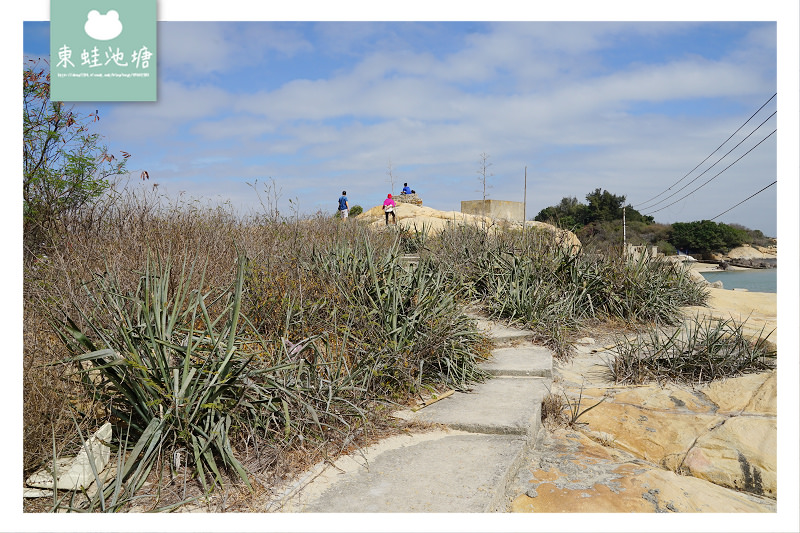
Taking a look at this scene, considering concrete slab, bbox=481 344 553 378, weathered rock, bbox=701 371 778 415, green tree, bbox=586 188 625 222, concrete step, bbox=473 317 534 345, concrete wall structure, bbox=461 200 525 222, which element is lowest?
weathered rock, bbox=701 371 778 415

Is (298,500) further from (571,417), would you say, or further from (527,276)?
(527,276)

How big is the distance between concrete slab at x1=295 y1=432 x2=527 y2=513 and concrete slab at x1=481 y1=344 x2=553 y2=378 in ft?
4.98

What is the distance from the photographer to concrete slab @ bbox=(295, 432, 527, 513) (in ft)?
8.54

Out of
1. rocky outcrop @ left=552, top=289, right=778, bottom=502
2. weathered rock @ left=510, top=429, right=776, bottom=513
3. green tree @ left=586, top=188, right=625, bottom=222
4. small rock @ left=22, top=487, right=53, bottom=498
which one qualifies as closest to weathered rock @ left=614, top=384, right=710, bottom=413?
rocky outcrop @ left=552, top=289, right=778, bottom=502

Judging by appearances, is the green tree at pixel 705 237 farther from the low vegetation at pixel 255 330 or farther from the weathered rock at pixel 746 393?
the weathered rock at pixel 746 393

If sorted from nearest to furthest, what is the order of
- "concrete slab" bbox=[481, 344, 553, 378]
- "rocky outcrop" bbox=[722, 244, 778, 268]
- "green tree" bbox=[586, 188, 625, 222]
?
"concrete slab" bbox=[481, 344, 553, 378]
"rocky outcrop" bbox=[722, 244, 778, 268]
"green tree" bbox=[586, 188, 625, 222]

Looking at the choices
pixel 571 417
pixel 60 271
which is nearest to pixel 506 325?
pixel 571 417

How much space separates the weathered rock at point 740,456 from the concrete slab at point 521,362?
146 centimetres

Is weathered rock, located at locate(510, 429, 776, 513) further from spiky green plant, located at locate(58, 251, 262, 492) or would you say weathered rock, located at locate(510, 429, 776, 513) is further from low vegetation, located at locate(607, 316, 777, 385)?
low vegetation, located at locate(607, 316, 777, 385)

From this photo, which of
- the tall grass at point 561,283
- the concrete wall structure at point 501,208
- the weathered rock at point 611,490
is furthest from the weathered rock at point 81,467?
the concrete wall structure at point 501,208

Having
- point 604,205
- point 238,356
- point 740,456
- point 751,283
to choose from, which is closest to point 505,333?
point 740,456

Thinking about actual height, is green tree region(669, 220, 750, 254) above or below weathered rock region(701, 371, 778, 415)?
above

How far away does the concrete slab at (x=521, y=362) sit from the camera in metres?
4.96
